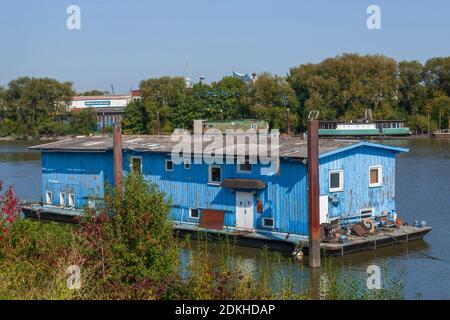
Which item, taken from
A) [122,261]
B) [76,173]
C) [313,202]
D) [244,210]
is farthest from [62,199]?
[122,261]

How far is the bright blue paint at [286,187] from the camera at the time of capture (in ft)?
80.5

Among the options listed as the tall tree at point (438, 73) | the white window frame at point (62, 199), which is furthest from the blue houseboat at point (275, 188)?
the tall tree at point (438, 73)

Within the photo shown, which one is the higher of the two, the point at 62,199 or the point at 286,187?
the point at 286,187

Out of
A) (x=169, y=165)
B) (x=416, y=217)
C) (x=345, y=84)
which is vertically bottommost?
(x=416, y=217)

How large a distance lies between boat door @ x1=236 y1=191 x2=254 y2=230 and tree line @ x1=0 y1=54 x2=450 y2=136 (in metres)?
61.0

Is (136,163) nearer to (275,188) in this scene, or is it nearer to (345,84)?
(275,188)

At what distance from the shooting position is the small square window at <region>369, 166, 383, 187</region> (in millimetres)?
26328

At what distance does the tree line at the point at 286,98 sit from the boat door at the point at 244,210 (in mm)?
61020

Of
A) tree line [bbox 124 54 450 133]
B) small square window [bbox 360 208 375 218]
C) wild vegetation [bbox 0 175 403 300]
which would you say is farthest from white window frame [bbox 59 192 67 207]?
tree line [bbox 124 54 450 133]

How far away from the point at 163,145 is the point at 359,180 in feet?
28.8

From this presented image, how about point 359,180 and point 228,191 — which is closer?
point 359,180

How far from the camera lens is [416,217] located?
1246 inches

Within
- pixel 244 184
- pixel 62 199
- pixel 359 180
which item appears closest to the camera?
pixel 244 184

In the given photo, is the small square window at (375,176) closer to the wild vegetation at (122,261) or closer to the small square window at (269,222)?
the small square window at (269,222)
